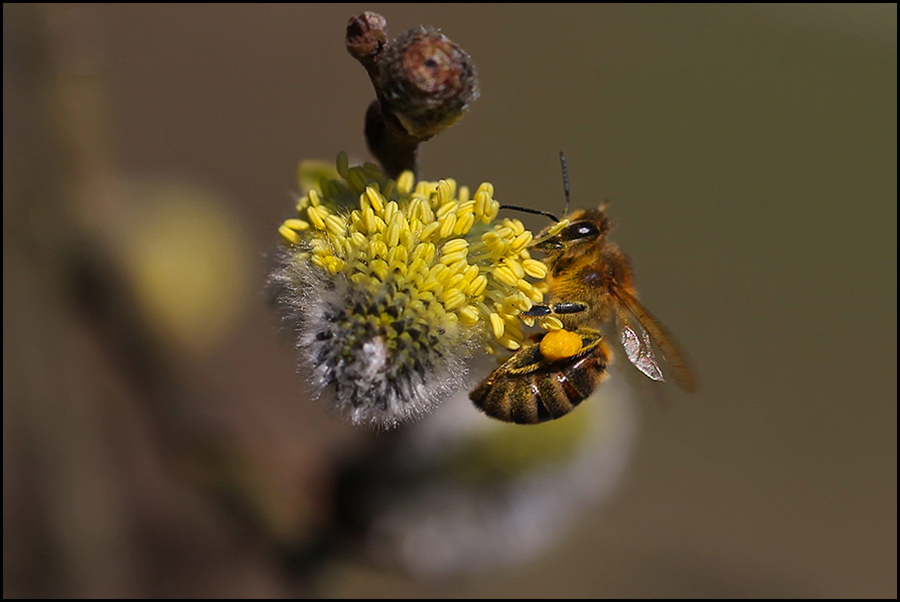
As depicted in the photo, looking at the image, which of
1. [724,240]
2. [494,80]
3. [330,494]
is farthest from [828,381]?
[330,494]

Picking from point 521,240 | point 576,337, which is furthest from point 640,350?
point 521,240

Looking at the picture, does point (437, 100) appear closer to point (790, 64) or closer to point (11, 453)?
point (11, 453)

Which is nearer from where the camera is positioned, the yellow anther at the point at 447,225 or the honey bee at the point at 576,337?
the yellow anther at the point at 447,225

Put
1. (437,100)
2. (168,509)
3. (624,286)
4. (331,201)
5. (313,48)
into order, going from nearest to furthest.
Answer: (437,100) < (331,201) < (624,286) < (168,509) < (313,48)

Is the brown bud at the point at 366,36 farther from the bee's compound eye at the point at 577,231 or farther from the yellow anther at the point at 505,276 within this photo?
the bee's compound eye at the point at 577,231

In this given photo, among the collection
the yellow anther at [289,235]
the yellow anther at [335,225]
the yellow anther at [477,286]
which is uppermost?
the yellow anther at [335,225]

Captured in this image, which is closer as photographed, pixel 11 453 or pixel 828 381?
pixel 11 453

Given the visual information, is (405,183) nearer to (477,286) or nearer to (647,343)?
(477,286)

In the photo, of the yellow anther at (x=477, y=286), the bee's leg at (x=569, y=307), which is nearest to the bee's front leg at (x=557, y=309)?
the bee's leg at (x=569, y=307)
